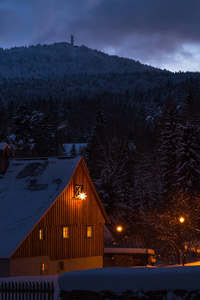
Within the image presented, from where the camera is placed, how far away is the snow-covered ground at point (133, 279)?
17141mm

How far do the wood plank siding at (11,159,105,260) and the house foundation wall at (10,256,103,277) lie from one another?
30 cm

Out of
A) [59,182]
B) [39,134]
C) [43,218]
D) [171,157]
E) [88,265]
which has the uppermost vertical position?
[39,134]

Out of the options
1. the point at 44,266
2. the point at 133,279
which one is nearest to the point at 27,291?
the point at 133,279

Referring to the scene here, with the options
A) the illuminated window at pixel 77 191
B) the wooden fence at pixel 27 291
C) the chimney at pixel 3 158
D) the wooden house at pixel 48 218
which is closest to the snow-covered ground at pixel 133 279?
the wooden fence at pixel 27 291

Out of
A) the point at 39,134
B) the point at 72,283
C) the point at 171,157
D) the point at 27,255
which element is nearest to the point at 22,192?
the point at 27,255

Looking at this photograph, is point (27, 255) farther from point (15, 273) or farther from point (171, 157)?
point (171, 157)

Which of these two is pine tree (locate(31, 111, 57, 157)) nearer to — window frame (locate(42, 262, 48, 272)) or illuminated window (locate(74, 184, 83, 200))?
illuminated window (locate(74, 184, 83, 200))

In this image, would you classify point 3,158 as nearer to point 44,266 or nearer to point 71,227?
point 71,227

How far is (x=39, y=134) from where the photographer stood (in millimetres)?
95312

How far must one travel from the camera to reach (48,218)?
34.8 m

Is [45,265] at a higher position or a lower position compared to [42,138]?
lower

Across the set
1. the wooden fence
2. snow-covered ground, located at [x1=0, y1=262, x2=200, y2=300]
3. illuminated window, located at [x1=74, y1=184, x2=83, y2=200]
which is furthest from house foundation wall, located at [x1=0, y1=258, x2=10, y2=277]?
snow-covered ground, located at [x1=0, y1=262, x2=200, y2=300]

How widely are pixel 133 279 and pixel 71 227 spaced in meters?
20.1

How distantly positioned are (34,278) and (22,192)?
8989 millimetres
